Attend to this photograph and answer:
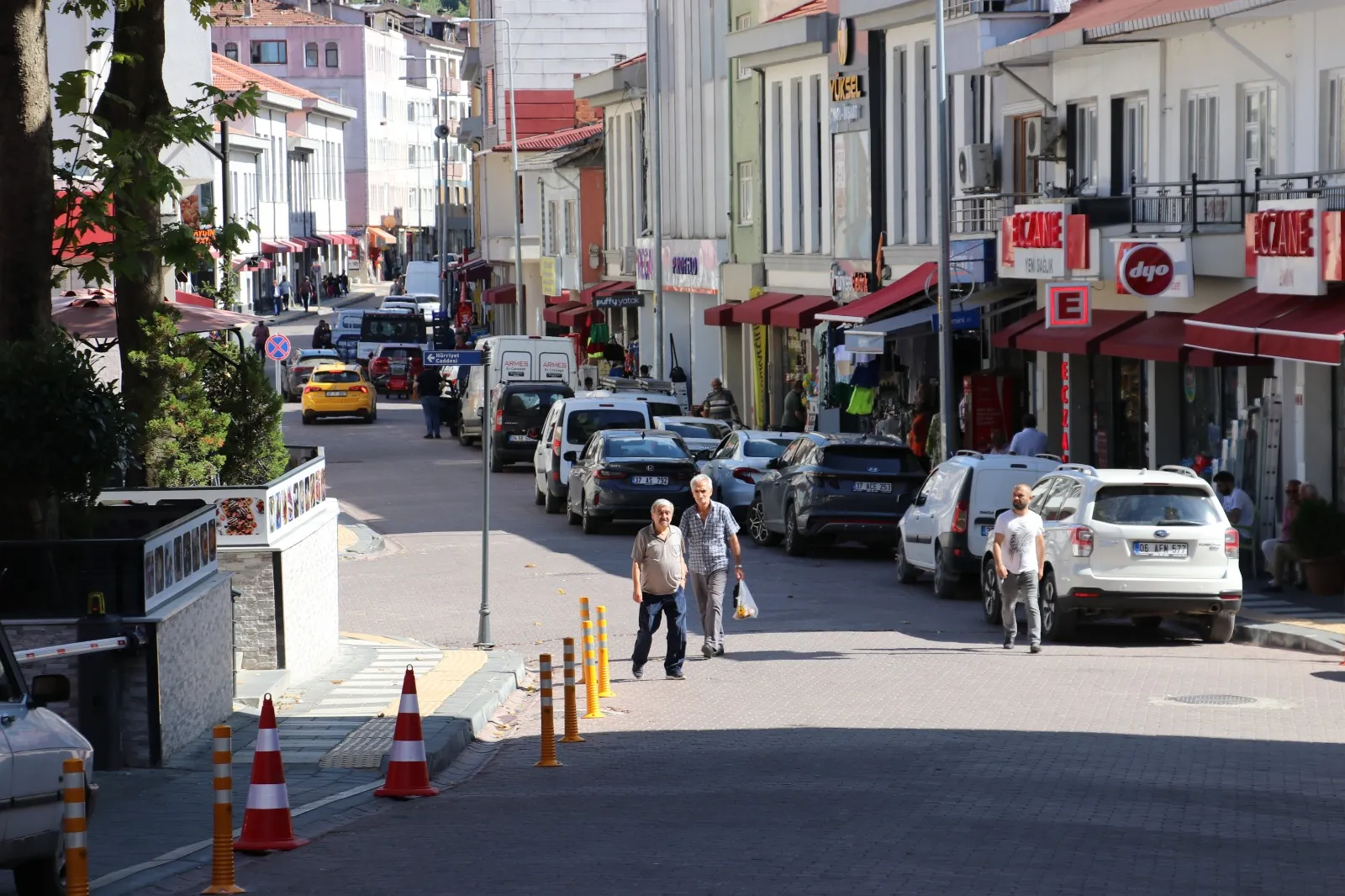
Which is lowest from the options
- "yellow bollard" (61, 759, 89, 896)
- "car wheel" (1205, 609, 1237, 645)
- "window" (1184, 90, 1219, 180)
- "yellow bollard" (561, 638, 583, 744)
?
"car wheel" (1205, 609, 1237, 645)

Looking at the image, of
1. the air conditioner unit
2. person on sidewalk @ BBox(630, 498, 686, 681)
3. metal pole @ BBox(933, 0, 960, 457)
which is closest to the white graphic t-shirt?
person on sidewalk @ BBox(630, 498, 686, 681)

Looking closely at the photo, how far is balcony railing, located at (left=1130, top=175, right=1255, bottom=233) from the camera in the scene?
2652 centimetres

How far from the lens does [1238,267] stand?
25.9m

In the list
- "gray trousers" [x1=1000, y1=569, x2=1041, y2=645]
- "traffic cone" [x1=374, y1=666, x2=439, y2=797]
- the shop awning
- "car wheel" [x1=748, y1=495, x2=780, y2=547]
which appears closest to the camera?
"traffic cone" [x1=374, y1=666, x2=439, y2=797]

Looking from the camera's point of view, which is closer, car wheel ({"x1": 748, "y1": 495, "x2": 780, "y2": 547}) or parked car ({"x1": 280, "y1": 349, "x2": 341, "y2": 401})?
car wheel ({"x1": 748, "y1": 495, "x2": 780, "y2": 547})

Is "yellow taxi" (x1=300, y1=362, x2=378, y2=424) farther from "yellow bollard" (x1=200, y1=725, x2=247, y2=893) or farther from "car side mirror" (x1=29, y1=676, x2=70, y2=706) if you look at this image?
"car side mirror" (x1=29, y1=676, x2=70, y2=706)

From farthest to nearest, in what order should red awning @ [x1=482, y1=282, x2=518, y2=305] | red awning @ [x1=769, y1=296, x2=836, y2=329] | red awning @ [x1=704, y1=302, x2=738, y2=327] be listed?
red awning @ [x1=482, y1=282, x2=518, y2=305]
red awning @ [x1=704, y1=302, x2=738, y2=327]
red awning @ [x1=769, y1=296, x2=836, y2=329]

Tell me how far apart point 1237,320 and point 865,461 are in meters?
5.65

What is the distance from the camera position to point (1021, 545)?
19797mm

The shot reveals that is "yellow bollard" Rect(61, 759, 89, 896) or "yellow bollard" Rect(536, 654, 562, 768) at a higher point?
"yellow bollard" Rect(61, 759, 89, 896)

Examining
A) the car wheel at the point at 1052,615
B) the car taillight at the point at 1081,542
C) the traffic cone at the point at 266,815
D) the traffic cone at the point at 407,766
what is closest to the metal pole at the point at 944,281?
the car wheel at the point at 1052,615

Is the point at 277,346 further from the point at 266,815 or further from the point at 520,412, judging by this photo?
the point at 266,815

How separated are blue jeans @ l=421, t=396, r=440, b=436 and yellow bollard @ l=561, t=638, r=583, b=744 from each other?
38179 millimetres

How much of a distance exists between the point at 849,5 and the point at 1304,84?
16669 millimetres
